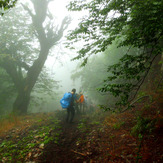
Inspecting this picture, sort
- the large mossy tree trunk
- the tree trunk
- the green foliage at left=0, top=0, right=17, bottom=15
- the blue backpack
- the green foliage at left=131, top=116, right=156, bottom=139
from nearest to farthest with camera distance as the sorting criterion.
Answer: the green foliage at left=0, top=0, right=17, bottom=15 → the green foliage at left=131, top=116, right=156, bottom=139 → the blue backpack → the tree trunk → the large mossy tree trunk

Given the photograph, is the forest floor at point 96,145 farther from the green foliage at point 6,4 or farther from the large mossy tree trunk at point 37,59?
the large mossy tree trunk at point 37,59

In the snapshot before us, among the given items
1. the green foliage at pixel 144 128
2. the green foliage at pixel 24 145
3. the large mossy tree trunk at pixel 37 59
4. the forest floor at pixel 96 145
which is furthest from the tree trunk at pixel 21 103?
the green foliage at pixel 144 128

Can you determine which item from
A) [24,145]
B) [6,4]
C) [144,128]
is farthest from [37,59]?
[144,128]

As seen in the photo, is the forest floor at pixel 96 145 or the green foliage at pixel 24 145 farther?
the green foliage at pixel 24 145

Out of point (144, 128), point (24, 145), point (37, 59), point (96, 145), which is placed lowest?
point (24, 145)

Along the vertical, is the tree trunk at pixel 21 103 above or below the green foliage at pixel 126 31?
below

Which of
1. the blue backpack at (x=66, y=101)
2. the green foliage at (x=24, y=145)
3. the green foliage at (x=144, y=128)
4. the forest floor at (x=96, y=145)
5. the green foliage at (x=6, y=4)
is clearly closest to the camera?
the green foliage at (x=6, y=4)

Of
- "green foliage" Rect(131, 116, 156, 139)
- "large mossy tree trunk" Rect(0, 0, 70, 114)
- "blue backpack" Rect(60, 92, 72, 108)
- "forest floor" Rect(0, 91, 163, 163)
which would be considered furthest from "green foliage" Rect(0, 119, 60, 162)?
"large mossy tree trunk" Rect(0, 0, 70, 114)

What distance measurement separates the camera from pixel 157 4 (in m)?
2.55

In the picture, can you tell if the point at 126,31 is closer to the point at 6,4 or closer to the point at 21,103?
the point at 6,4

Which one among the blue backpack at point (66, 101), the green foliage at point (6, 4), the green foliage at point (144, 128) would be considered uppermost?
the green foliage at point (6, 4)

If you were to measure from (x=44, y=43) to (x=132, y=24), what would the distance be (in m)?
9.64

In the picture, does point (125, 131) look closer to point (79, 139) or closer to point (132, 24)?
point (79, 139)

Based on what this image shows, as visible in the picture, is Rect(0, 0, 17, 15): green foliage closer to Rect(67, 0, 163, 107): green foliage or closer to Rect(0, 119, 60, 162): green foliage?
Rect(67, 0, 163, 107): green foliage
